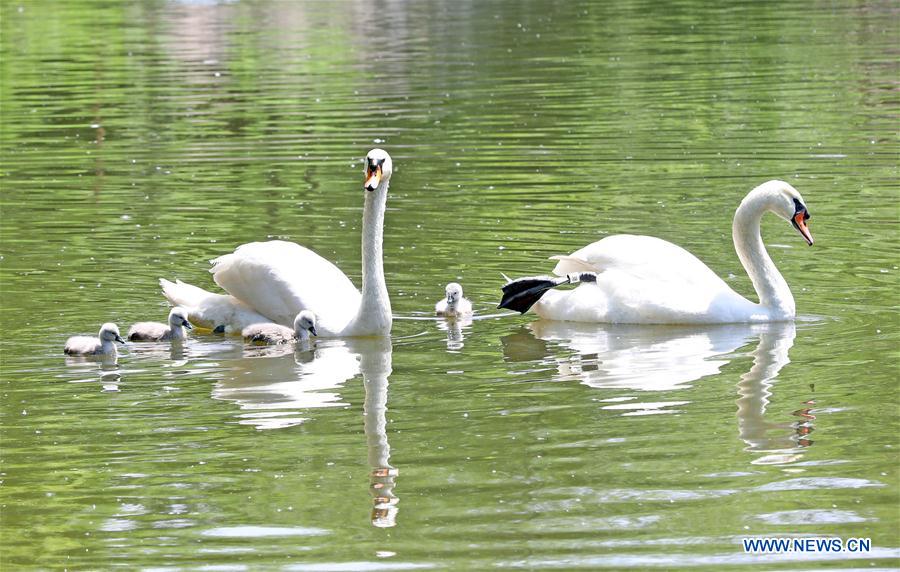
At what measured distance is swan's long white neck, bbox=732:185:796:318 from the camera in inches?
453

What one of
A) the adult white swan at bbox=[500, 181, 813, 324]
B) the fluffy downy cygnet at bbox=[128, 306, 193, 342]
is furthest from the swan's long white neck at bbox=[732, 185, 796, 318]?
the fluffy downy cygnet at bbox=[128, 306, 193, 342]

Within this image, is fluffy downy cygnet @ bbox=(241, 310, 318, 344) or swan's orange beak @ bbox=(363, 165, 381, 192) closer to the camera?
swan's orange beak @ bbox=(363, 165, 381, 192)

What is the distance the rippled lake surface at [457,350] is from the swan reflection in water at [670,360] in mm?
33

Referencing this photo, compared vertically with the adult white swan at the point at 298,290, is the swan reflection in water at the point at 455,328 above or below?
below

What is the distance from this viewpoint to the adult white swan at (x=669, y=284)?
1153 cm

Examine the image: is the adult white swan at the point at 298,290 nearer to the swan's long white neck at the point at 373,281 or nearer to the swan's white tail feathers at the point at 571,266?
the swan's long white neck at the point at 373,281

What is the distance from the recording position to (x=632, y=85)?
2497 cm

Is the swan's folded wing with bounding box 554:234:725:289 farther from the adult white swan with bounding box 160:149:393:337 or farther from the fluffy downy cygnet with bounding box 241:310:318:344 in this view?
the fluffy downy cygnet with bounding box 241:310:318:344

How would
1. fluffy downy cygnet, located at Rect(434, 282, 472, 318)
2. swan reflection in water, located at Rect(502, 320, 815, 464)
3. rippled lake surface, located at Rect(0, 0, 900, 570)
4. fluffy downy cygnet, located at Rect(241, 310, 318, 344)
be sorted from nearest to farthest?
rippled lake surface, located at Rect(0, 0, 900, 570), swan reflection in water, located at Rect(502, 320, 815, 464), fluffy downy cygnet, located at Rect(241, 310, 318, 344), fluffy downy cygnet, located at Rect(434, 282, 472, 318)

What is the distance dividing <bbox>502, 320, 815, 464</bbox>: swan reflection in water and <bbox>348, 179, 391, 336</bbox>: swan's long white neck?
856 mm

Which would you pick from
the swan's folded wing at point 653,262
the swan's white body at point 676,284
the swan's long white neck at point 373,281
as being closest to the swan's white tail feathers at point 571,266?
the swan's white body at point 676,284

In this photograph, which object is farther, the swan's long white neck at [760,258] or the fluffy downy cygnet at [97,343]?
the swan's long white neck at [760,258]

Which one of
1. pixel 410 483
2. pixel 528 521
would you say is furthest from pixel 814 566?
pixel 410 483

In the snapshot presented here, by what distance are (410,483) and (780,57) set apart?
69.1 feet
